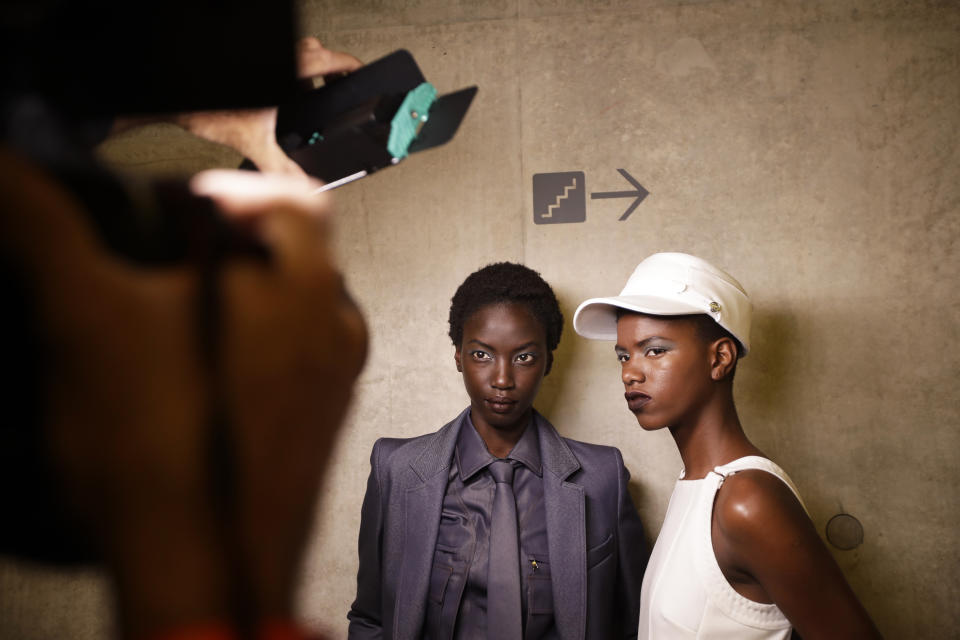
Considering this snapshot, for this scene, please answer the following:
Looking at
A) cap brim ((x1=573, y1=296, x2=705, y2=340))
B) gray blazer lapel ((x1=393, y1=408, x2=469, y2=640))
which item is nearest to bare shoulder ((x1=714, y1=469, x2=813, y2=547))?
cap brim ((x1=573, y1=296, x2=705, y2=340))

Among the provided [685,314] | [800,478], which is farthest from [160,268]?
[800,478]

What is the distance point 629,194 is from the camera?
2.18m

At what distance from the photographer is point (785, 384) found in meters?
2.10

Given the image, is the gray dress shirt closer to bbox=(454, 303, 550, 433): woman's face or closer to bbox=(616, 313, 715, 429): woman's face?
bbox=(454, 303, 550, 433): woman's face

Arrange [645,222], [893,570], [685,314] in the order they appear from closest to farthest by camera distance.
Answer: [685,314]
[893,570]
[645,222]

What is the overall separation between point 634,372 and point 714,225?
3.41ft

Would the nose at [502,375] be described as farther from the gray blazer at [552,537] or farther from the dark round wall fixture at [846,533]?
the dark round wall fixture at [846,533]

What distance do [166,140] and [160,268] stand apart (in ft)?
8.10

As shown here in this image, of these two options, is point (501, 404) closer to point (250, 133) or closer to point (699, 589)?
point (699, 589)

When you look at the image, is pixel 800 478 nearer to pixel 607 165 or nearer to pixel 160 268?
pixel 607 165

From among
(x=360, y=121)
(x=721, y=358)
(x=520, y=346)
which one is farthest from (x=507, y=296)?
(x=360, y=121)

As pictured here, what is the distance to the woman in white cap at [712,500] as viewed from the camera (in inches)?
40.4

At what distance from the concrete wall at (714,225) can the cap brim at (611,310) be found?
567 millimetres

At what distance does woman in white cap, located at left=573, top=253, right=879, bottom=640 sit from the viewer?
1026mm
